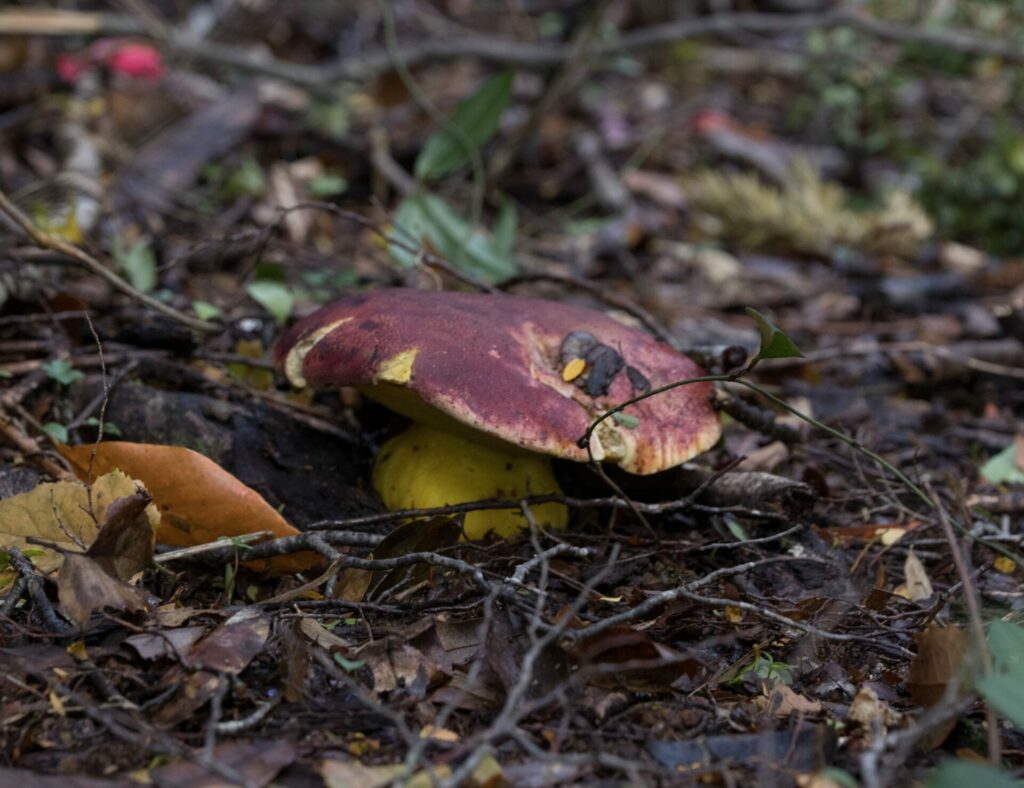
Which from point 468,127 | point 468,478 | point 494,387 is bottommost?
point 468,478

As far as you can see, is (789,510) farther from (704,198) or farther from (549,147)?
(549,147)

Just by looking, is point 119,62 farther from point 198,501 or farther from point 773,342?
point 773,342

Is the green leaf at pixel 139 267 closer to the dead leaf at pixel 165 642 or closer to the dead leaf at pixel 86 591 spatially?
the dead leaf at pixel 86 591

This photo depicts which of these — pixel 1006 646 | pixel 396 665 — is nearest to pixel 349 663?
pixel 396 665

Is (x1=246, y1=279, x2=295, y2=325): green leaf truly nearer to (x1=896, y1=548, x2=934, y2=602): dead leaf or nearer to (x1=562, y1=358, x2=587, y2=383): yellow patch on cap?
(x1=562, y1=358, x2=587, y2=383): yellow patch on cap

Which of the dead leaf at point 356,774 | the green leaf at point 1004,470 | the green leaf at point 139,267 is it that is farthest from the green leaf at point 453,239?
the dead leaf at point 356,774

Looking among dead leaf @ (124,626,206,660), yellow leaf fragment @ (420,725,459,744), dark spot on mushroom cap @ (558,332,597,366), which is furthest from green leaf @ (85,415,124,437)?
yellow leaf fragment @ (420,725,459,744)

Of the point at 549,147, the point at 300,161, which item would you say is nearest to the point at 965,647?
the point at 300,161
